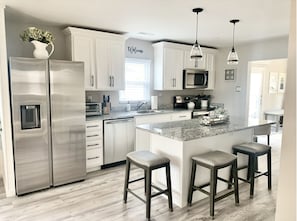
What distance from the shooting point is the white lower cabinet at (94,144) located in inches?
148

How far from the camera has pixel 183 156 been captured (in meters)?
2.67

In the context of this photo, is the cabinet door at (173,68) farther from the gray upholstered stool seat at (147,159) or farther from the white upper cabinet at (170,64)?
the gray upholstered stool seat at (147,159)

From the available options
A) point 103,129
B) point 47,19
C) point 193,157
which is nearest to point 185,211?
point 193,157

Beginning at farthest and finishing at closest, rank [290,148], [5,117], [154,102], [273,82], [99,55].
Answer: [273,82] → [154,102] → [99,55] → [5,117] → [290,148]

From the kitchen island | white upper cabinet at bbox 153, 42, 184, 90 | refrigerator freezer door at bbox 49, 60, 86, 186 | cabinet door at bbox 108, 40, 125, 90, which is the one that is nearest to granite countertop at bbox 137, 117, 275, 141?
the kitchen island

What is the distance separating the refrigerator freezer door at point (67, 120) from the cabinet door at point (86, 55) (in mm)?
596

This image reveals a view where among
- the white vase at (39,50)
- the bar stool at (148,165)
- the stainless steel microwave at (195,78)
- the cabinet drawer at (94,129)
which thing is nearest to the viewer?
the bar stool at (148,165)

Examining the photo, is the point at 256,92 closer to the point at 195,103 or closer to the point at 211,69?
the point at 211,69

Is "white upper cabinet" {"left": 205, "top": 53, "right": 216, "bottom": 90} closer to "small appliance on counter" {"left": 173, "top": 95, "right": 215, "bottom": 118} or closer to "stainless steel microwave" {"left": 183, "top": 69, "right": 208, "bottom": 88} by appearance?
"stainless steel microwave" {"left": 183, "top": 69, "right": 208, "bottom": 88}

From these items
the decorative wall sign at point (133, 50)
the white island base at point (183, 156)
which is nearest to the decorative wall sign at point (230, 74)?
the decorative wall sign at point (133, 50)

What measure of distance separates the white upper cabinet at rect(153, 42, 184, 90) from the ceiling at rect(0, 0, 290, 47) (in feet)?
1.85

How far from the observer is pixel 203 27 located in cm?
389

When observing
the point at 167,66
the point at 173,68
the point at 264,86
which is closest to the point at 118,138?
the point at 167,66

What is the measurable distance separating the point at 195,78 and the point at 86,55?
8.96 ft
